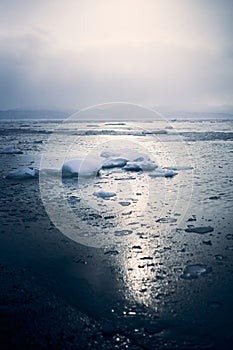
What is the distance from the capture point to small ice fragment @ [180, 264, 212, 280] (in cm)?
271

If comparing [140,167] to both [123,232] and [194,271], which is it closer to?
[123,232]

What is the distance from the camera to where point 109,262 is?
3014mm

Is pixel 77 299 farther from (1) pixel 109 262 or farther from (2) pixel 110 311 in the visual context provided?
(1) pixel 109 262

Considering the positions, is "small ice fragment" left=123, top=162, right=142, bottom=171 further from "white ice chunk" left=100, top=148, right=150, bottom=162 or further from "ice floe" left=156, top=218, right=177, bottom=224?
"ice floe" left=156, top=218, right=177, bottom=224

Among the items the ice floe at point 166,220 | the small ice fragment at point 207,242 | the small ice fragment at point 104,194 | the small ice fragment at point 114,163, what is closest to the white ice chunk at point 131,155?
the small ice fragment at point 114,163

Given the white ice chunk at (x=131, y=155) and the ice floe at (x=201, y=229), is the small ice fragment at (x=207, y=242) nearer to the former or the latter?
the ice floe at (x=201, y=229)

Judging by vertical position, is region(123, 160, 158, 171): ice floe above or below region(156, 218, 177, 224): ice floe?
above

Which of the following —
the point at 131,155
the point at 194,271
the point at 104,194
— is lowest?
the point at 194,271

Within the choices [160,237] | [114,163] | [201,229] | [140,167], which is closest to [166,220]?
[201,229]

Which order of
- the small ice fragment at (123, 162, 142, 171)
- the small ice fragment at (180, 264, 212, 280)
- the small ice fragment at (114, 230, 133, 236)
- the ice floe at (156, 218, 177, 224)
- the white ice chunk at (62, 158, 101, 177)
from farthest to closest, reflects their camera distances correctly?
the small ice fragment at (123, 162, 142, 171) < the white ice chunk at (62, 158, 101, 177) < the ice floe at (156, 218, 177, 224) < the small ice fragment at (114, 230, 133, 236) < the small ice fragment at (180, 264, 212, 280)

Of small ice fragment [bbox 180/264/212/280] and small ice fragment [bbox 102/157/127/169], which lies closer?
small ice fragment [bbox 180/264/212/280]

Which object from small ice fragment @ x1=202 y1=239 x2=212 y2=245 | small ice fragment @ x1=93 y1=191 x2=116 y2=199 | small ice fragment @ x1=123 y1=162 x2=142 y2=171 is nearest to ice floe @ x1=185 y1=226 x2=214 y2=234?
small ice fragment @ x1=202 y1=239 x2=212 y2=245

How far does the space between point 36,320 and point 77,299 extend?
0.37 metres

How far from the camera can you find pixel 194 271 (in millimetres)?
2801
